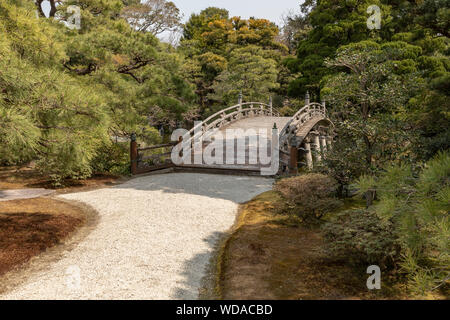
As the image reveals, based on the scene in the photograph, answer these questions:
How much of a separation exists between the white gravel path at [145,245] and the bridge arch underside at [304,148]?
5.88ft

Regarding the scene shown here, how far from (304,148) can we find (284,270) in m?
11.4

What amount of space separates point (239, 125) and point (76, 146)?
52.9ft

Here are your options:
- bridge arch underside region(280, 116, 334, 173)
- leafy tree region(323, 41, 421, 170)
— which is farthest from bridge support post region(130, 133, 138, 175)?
leafy tree region(323, 41, 421, 170)

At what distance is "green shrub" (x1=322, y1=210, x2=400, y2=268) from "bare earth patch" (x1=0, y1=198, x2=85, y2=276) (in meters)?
5.66

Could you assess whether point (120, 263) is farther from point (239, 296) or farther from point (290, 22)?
point (290, 22)

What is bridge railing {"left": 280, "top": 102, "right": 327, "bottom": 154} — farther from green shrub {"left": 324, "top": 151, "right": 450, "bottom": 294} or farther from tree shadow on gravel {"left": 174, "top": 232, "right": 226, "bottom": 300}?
green shrub {"left": 324, "top": 151, "right": 450, "bottom": 294}

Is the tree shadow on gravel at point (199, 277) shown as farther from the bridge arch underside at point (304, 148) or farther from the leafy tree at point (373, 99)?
the bridge arch underside at point (304, 148)

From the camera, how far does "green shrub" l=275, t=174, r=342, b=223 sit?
7820 millimetres

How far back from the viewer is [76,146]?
5.19m

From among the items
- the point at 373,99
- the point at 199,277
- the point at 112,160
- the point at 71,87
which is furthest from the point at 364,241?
the point at 112,160

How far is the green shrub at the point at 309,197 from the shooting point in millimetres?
7820

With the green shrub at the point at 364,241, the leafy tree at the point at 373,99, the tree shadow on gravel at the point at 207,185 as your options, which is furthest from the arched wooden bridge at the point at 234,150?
the green shrub at the point at 364,241

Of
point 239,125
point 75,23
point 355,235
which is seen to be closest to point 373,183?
point 355,235

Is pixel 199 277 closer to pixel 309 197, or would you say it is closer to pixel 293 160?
pixel 309 197
